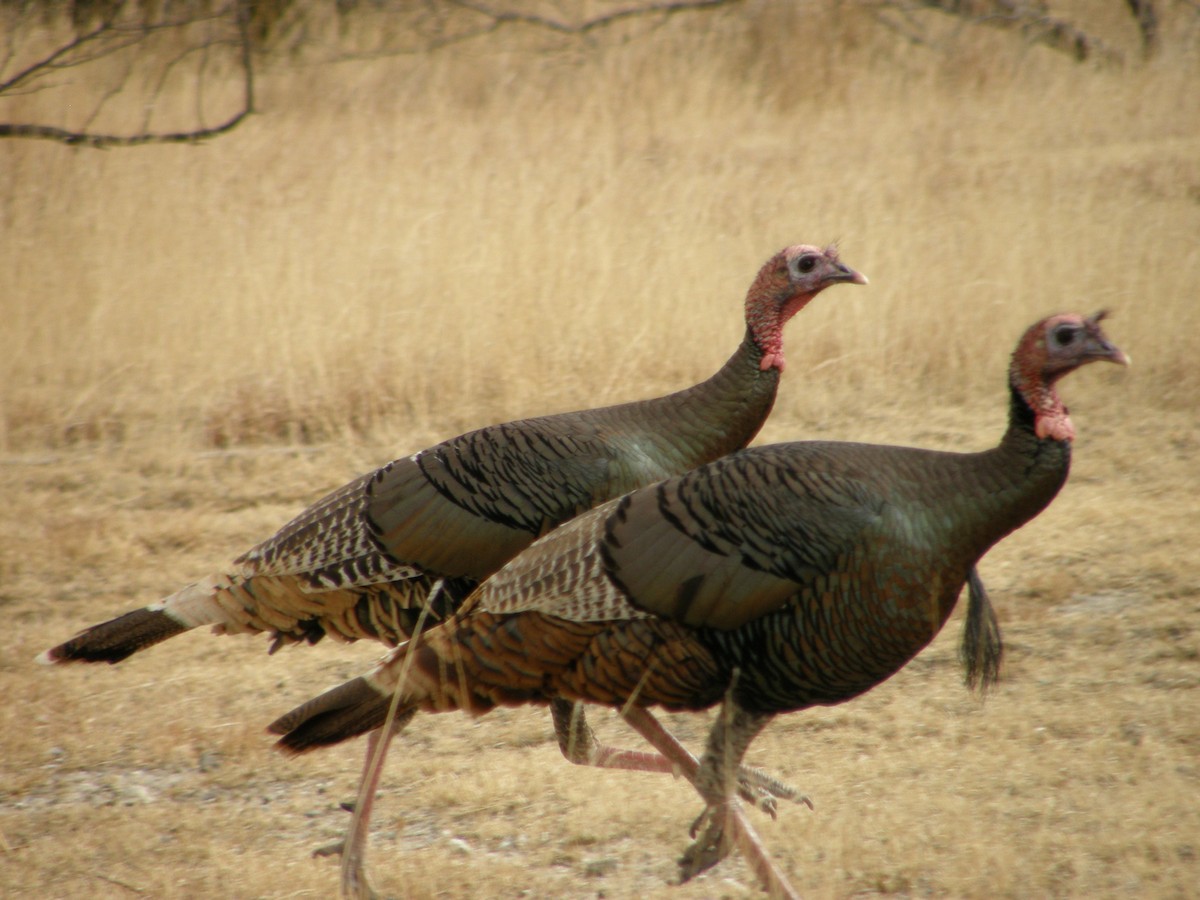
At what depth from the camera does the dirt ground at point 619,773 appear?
3.04 metres

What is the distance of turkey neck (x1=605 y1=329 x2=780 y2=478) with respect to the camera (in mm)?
3223

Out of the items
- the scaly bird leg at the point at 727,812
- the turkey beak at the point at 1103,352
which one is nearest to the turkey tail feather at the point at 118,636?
the scaly bird leg at the point at 727,812

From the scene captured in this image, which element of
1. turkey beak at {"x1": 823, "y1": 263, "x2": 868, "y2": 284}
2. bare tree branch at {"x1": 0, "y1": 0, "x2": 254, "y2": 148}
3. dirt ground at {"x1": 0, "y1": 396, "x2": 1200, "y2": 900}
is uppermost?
bare tree branch at {"x1": 0, "y1": 0, "x2": 254, "y2": 148}

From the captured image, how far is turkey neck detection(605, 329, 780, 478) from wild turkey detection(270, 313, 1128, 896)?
38 cm

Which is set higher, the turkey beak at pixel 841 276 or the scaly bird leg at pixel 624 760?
the turkey beak at pixel 841 276

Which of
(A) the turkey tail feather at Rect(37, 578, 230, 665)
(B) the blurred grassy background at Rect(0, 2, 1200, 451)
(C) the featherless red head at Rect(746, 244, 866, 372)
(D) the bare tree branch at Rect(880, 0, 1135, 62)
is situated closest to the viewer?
(A) the turkey tail feather at Rect(37, 578, 230, 665)

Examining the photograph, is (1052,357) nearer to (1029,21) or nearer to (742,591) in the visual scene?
(742,591)

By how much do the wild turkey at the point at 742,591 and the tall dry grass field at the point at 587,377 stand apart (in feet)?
1.70

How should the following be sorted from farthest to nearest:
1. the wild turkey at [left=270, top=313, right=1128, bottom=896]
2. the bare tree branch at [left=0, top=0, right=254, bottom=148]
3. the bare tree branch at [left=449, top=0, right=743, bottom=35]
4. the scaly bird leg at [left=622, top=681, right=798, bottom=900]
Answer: the bare tree branch at [left=449, top=0, right=743, bottom=35]
the bare tree branch at [left=0, top=0, right=254, bottom=148]
the scaly bird leg at [left=622, top=681, right=798, bottom=900]
the wild turkey at [left=270, top=313, right=1128, bottom=896]

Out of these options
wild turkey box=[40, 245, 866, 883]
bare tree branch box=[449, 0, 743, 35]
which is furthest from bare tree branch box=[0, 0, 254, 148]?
wild turkey box=[40, 245, 866, 883]

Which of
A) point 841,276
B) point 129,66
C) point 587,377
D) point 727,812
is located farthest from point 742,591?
point 129,66

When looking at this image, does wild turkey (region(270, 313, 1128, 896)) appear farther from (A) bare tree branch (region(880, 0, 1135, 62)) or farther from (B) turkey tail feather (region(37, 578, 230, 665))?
(A) bare tree branch (region(880, 0, 1135, 62))

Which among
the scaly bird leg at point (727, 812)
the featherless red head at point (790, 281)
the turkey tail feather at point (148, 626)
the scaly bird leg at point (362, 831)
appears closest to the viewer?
the scaly bird leg at point (727, 812)

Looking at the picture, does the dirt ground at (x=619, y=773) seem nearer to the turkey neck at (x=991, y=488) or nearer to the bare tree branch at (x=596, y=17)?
the turkey neck at (x=991, y=488)
